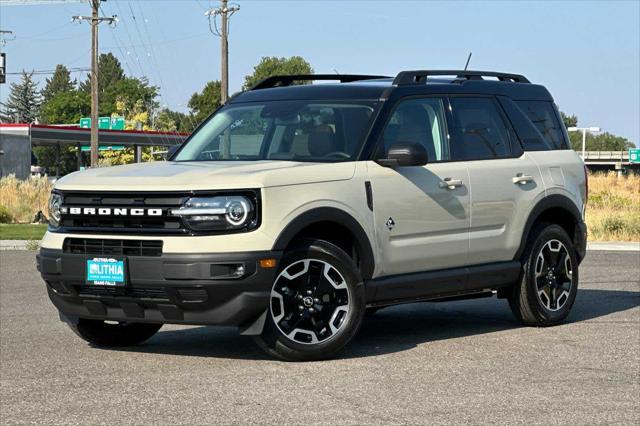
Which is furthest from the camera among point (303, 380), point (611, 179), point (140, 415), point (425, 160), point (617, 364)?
point (611, 179)

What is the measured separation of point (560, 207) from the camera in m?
10.2

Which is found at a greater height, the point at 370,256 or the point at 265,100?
the point at 265,100

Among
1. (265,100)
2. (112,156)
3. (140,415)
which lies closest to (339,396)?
(140,415)

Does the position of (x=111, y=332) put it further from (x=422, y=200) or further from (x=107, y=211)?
(x=422, y=200)

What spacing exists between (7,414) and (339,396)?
6.13 feet

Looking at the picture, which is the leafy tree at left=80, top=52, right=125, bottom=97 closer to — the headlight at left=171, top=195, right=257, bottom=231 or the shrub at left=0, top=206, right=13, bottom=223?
the shrub at left=0, top=206, right=13, bottom=223

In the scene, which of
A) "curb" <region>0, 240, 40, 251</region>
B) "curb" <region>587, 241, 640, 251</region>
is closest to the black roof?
"curb" <region>587, 241, 640, 251</region>

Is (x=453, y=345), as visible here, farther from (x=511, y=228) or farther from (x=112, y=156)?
(x=112, y=156)

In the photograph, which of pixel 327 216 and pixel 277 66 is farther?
pixel 277 66

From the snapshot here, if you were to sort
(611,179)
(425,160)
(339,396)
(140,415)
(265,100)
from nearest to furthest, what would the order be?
(140,415) → (339,396) → (425,160) → (265,100) → (611,179)

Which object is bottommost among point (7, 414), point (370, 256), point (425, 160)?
point (7, 414)

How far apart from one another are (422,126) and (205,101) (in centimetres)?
12885

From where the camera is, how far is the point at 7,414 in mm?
6492

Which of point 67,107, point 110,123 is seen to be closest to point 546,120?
point 110,123
